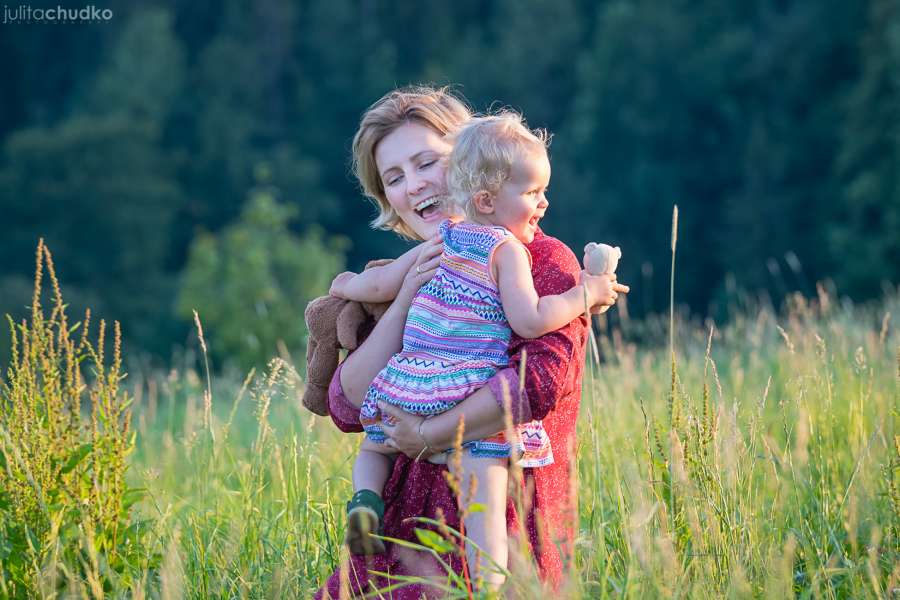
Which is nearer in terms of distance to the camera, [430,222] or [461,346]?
[461,346]

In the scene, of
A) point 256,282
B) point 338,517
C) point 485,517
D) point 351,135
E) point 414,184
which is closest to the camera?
point 485,517

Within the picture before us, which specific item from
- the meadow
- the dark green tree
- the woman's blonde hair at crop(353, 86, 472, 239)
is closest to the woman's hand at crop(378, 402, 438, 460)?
the meadow

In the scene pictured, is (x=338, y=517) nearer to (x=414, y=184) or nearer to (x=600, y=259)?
(x=414, y=184)

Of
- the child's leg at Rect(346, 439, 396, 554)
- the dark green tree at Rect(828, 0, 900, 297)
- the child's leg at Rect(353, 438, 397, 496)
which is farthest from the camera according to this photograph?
the dark green tree at Rect(828, 0, 900, 297)

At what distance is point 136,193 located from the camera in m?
36.8

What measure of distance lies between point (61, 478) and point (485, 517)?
1199 millimetres

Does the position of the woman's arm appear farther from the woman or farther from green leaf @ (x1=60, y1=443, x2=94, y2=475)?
green leaf @ (x1=60, y1=443, x2=94, y2=475)

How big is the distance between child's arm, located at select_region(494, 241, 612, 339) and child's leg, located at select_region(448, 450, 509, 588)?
1.04 ft

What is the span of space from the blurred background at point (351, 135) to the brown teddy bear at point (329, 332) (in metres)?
20.6

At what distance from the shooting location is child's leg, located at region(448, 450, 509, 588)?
104 inches

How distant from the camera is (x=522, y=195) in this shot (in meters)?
2.86

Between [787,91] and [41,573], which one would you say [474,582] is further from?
[787,91]

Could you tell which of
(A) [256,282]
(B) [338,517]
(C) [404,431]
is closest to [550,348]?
(C) [404,431]

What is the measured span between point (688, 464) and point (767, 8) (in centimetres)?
3551
